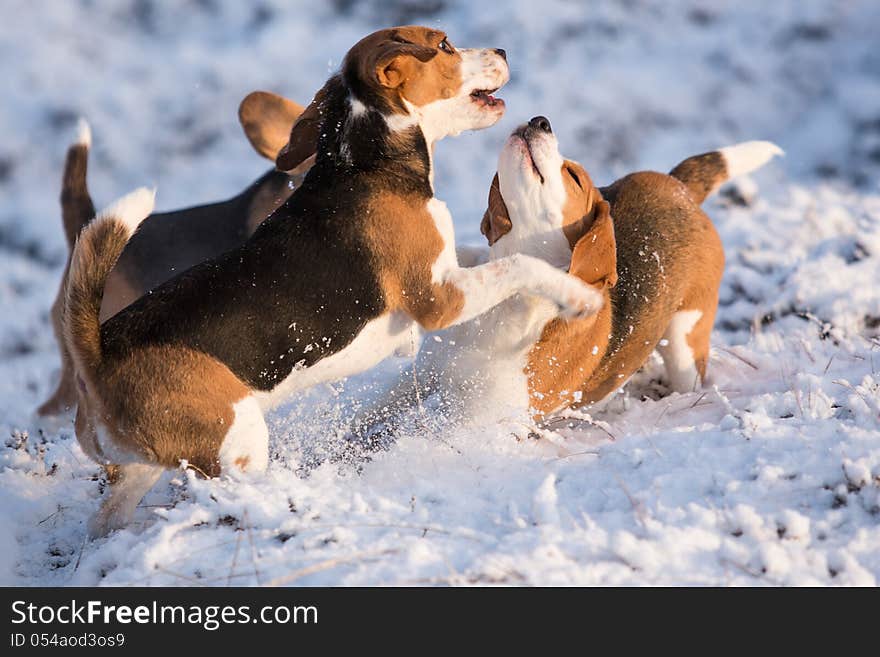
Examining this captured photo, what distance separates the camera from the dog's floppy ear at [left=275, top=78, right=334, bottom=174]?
14.3 ft

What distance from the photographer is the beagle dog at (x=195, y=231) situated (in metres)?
5.96

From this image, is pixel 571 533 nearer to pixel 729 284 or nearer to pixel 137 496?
pixel 137 496

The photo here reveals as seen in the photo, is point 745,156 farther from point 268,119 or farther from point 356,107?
point 268,119

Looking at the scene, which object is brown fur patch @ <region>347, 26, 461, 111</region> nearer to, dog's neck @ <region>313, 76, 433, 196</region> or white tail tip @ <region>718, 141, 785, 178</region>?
dog's neck @ <region>313, 76, 433, 196</region>

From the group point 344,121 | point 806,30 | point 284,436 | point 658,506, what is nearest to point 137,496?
point 284,436

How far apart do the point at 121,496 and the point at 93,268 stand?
2.84ft

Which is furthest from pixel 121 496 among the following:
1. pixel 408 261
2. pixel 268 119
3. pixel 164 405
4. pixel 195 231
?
pixel 268 119

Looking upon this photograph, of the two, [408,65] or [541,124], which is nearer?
[408,65]

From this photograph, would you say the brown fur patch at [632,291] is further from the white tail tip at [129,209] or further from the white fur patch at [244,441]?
the white tail tip at [129,209]

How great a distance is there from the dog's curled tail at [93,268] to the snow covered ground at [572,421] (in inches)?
22.2

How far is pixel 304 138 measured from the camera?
448 cm

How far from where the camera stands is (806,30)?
1318 centimetres

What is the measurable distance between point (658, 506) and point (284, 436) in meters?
1.93

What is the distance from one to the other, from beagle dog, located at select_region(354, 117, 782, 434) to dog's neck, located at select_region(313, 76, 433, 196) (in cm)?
49
